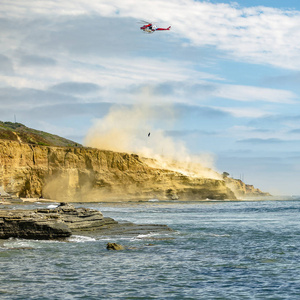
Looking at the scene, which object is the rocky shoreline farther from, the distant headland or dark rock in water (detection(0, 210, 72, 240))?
the distant headland

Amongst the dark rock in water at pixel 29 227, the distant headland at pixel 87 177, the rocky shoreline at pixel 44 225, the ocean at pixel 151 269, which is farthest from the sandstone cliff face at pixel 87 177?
the ocean at pixel 151 269

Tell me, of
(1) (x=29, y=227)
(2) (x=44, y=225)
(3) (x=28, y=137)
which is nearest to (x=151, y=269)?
(2) (x=44, y=225)

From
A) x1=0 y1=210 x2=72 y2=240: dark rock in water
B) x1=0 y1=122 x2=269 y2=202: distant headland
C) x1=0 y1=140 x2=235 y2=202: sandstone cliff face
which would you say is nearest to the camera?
x1=0 y1=210 x2=72 y2=240: dark rock in water

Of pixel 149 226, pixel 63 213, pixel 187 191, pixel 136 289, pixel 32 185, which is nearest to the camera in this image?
pixel 136 289

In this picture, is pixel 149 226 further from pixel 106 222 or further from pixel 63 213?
pixel 63 213

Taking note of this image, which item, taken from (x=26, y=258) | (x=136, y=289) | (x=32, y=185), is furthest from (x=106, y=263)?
(x=32, y=185)

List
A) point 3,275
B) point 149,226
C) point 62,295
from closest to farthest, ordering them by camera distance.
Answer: point 62,295, point 3,275, point 149,226

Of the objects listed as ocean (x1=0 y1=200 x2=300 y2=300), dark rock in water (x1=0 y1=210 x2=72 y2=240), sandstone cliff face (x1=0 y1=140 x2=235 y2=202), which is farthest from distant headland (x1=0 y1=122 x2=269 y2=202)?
ocean (x1=0 y1=200 x2=300 y2=300)
